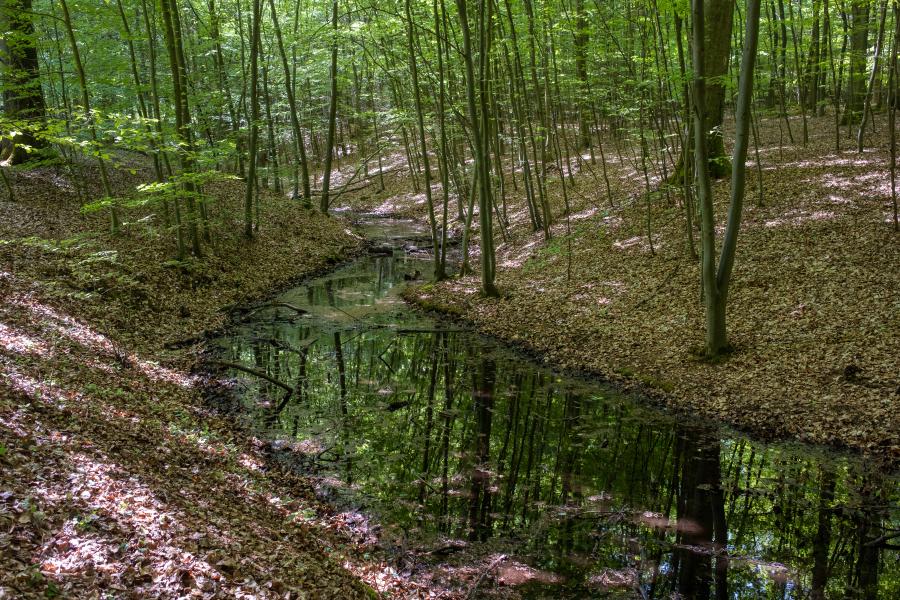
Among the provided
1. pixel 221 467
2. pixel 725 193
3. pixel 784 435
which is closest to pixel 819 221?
pixel 725 193

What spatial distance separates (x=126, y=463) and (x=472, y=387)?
250 inches

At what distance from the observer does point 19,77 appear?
614 inches

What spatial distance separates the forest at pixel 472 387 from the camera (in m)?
5.63

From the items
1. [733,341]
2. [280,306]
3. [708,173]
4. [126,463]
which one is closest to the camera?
[126,463]

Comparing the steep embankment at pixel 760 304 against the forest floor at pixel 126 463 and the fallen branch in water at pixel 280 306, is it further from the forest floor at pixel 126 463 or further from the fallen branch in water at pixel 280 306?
the forest floor at pixel 126 463

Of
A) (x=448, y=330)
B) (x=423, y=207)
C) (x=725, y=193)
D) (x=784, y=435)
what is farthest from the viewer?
(x=423, y=207)

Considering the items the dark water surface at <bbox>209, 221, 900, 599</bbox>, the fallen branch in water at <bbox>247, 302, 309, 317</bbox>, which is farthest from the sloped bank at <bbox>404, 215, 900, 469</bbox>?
the fallen branch in water at <bbox>247, 302, 309, 317</bbox>

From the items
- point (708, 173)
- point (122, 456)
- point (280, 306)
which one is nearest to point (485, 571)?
point (122, 456)

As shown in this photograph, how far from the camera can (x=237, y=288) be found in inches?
657

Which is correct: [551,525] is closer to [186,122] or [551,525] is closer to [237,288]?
[237,288]

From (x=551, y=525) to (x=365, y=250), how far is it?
59.2 feet

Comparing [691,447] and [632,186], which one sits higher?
[632,186]

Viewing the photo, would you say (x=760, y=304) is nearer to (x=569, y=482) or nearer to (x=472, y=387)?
(x=472, y=387)

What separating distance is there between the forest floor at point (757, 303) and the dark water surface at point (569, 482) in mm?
776
